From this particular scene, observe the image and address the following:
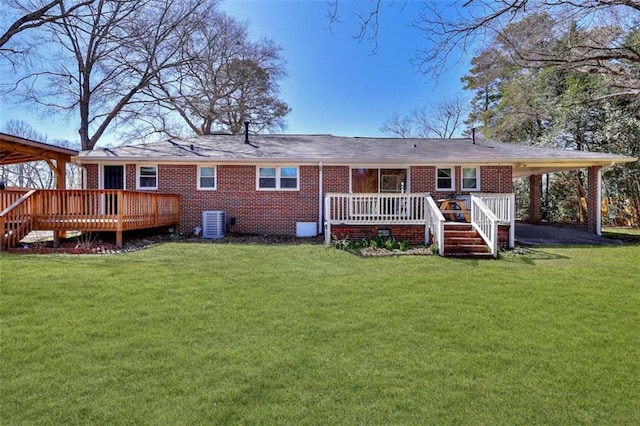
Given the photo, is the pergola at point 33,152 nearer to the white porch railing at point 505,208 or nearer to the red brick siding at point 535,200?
the white porch railing at point 505,208

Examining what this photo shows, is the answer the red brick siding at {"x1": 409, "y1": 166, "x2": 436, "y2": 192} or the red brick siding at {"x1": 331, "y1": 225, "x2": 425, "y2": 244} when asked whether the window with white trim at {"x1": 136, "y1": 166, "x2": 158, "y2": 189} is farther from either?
the red brick siding at {"x1": 409, "y1": 166, "x2": 436, "y2": 192}

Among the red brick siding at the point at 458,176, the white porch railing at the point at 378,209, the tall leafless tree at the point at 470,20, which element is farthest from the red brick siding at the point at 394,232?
the tall leafless tree at the point at 470,20

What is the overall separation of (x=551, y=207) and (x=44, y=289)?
22.5 m

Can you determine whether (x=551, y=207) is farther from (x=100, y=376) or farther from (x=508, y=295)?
(x=100, y=376)

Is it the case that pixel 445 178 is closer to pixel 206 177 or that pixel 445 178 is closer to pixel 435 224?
pixel 435 224

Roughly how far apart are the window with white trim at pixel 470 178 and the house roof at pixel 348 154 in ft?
1.87

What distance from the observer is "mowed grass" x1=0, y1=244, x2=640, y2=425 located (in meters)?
2.42

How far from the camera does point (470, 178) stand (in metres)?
12.2

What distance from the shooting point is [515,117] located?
19406 millimetres

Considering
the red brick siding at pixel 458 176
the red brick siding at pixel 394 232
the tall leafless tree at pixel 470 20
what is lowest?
the red brick siding at pixel 394 232

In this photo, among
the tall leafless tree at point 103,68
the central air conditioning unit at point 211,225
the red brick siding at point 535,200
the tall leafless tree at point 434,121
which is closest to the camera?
the central air conditioning unit at point 211,225

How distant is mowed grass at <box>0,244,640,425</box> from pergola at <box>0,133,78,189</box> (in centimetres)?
598

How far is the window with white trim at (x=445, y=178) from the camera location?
12141 mm

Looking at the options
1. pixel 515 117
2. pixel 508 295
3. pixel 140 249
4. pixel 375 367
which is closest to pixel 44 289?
pixel 140 249
